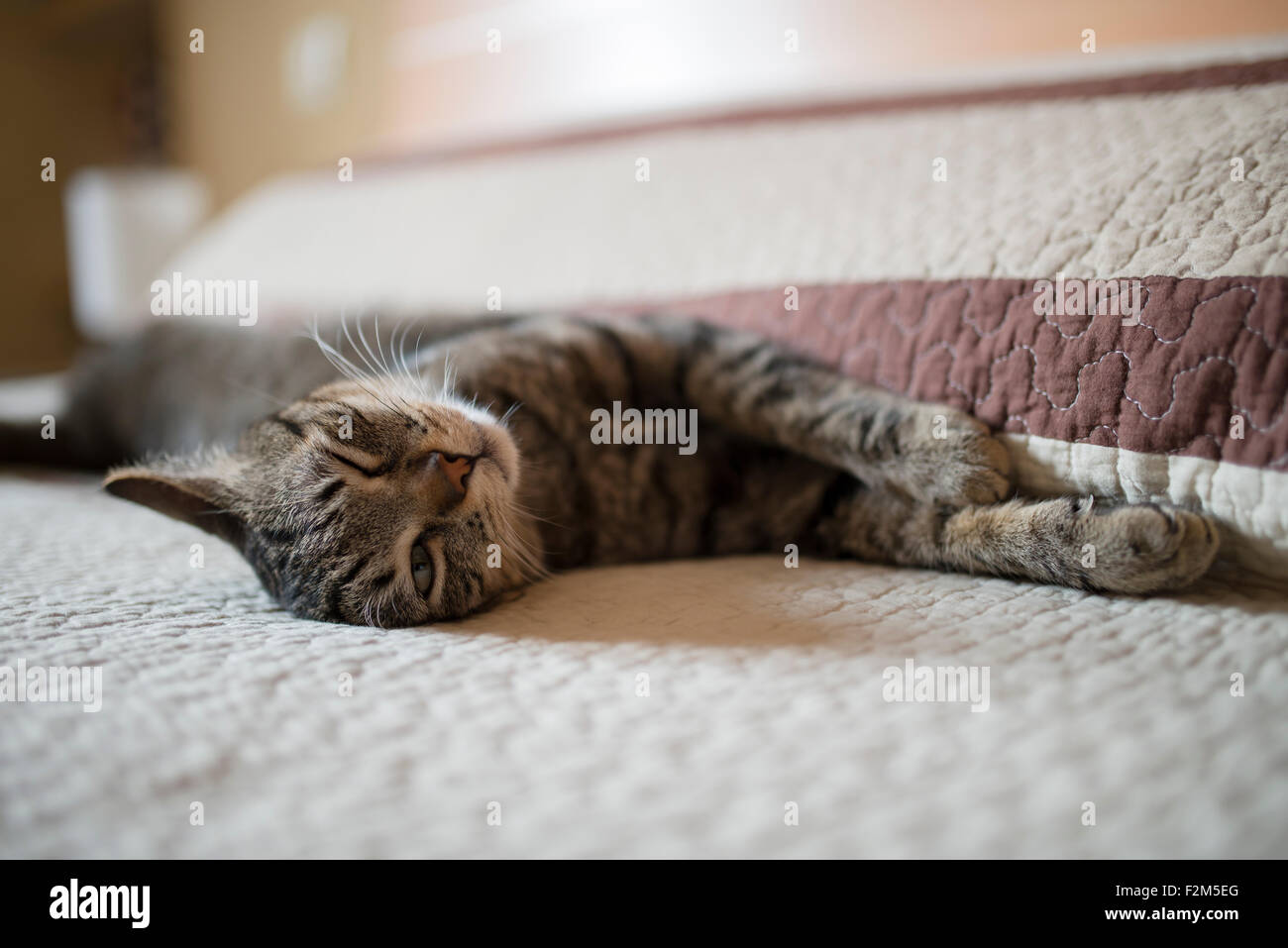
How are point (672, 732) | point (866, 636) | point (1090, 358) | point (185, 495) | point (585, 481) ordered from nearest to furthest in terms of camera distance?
point (672, 732), point (866, 636), point (1090, 358), point (185, 495), point (585, 481)

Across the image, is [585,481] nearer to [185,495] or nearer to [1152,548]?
[185,495]

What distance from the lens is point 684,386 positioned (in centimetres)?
108

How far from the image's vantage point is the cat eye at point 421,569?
83 centimetres

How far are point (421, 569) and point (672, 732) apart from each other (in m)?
0.37

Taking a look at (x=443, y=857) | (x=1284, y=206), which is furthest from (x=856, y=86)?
(x=443, y=857)

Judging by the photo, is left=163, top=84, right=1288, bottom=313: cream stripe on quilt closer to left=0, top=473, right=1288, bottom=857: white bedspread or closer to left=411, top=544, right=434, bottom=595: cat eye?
left=0, top=473, right=1288, bottom=857: white bedspread

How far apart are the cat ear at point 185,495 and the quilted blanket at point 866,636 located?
0.07 metres

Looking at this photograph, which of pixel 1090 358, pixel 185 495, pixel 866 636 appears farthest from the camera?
pixel 185 495

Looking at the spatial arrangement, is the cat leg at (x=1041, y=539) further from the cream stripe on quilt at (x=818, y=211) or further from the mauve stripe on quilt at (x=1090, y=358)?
the cream stripe on quilt at (x=818, y=211)

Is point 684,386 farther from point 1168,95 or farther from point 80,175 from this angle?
point 80,175

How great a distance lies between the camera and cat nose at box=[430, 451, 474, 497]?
2.79 ft

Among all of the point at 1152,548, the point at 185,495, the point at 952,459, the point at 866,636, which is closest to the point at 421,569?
the point at 185,495

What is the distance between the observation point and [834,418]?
0.93 meters

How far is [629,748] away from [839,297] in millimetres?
663
